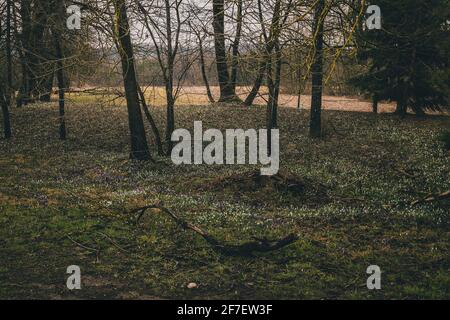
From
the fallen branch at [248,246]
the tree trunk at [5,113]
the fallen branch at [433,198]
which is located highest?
the tree trunk at [5,113]

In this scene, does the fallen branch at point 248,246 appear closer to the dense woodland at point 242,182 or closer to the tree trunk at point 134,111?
the dense woodland at point 242,182

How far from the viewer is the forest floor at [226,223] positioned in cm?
884

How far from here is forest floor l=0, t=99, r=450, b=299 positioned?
884 centimetres

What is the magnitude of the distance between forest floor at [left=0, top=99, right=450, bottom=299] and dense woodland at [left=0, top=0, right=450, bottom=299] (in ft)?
0.17

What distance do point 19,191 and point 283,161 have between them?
9675 millimetres

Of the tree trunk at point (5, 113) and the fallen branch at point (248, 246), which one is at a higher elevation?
the tree trunk at point (5, 113)

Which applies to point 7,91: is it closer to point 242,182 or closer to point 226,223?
point 242,182

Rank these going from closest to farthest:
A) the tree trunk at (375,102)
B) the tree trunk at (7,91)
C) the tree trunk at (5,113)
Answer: the tree trunk at (7,91) → the tree trunk at (5,113) → the tree trunk at (375,102)

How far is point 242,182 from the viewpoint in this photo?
15.2 metres

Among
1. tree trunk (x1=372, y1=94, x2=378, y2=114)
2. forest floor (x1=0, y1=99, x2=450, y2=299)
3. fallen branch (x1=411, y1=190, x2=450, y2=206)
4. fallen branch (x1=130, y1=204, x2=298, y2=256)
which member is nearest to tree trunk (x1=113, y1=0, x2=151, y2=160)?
forest floor (x1=0, y1=99, x2=450, y2=299)

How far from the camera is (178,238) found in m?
11.2

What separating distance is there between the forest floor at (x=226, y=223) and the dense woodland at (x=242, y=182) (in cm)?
5

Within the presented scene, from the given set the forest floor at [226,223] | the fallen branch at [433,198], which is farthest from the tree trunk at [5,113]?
the fallen branch at [433,198]
